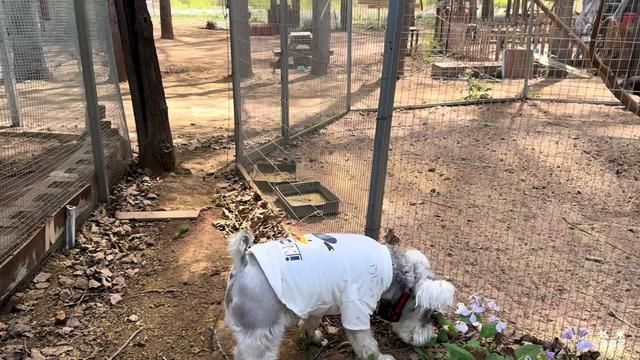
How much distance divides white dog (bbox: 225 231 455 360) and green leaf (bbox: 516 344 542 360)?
1.33ft

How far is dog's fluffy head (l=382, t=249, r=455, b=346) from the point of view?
2.63 meters

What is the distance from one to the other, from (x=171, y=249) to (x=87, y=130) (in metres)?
1.42

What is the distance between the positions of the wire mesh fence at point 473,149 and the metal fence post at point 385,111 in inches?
9.2

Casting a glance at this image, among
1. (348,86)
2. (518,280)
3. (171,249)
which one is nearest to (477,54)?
(348,86)

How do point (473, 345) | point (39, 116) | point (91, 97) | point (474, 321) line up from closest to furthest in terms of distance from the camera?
point (473, 345) < point (474, 321) < point (39, 116) < point (91, 97)

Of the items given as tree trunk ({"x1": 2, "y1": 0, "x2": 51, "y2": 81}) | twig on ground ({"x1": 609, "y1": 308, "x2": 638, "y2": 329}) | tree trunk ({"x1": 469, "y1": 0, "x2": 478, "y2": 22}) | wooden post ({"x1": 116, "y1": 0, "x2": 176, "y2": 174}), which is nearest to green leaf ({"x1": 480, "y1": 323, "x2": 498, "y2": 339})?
twig on ground ({"x1": 609, "y1": 308, "x2": 638, "y2": 329})

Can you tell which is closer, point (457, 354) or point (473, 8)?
point (457, 354)

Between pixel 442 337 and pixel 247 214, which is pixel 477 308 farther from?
pixel 247 214

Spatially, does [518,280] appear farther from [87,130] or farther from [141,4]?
[141,4]

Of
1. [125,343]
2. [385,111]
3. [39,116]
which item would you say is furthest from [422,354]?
[39,116]

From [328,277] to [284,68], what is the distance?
3.47 meters

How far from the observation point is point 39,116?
14.0 feet

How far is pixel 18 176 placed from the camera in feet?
12.9

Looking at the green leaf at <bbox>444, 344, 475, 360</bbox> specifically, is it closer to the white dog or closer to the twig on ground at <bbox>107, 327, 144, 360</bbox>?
the white dog
